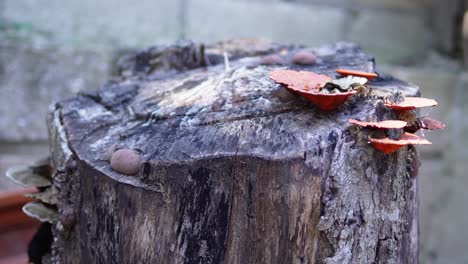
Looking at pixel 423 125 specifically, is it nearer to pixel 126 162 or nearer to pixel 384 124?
pixel 384 124

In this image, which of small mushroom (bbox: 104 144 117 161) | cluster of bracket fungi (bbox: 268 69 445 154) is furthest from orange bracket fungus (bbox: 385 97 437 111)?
small mushroom (bbox: 104 144 117 161)

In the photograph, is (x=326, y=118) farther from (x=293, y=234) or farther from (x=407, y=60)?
(x=407, y=60)

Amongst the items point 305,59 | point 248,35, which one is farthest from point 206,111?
point 248,35

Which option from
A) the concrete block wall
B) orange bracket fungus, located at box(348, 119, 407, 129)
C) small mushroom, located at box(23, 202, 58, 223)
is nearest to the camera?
orange bracket fungus, located at box(348, 119, 407, 129)

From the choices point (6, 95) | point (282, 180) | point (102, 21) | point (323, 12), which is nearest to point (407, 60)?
point (323, 12)

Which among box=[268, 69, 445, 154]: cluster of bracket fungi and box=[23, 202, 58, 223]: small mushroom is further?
box=[23, 202, 58, 223]: small mushroom

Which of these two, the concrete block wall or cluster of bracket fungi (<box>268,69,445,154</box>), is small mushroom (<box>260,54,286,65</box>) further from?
the concrete block wall
